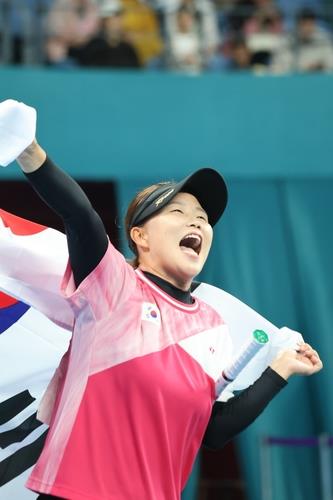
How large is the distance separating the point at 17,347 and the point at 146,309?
660 millimetres

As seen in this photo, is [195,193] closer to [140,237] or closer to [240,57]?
[140,237]

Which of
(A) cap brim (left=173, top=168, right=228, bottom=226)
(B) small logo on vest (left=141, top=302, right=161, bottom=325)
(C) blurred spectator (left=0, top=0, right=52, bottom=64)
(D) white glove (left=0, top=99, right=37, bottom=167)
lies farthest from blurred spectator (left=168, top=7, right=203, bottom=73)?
(D) white glove (left=0, top=99, right=37, bottom=167)

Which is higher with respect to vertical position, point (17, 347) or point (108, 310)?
point (108, 310)

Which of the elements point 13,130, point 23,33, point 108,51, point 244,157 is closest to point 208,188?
point 13,130

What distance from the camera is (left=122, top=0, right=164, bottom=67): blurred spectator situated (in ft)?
19.2

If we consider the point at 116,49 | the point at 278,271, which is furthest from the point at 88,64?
the point at 278,271

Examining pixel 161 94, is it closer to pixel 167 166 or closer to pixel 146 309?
pixel 167 166

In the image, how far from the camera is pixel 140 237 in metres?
→ 2.33

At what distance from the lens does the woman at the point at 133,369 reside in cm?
208

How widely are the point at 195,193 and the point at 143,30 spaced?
3732mm

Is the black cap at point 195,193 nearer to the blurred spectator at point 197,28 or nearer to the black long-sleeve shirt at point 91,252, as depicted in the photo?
the black long-sleeve shirt at point 91,252

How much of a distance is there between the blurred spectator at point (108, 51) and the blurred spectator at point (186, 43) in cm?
28

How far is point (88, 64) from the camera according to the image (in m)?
A: 5.64

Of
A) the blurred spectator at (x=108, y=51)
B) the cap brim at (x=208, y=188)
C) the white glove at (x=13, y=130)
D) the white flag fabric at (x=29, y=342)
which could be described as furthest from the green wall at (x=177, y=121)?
the white glove at (x=13, y=130)
